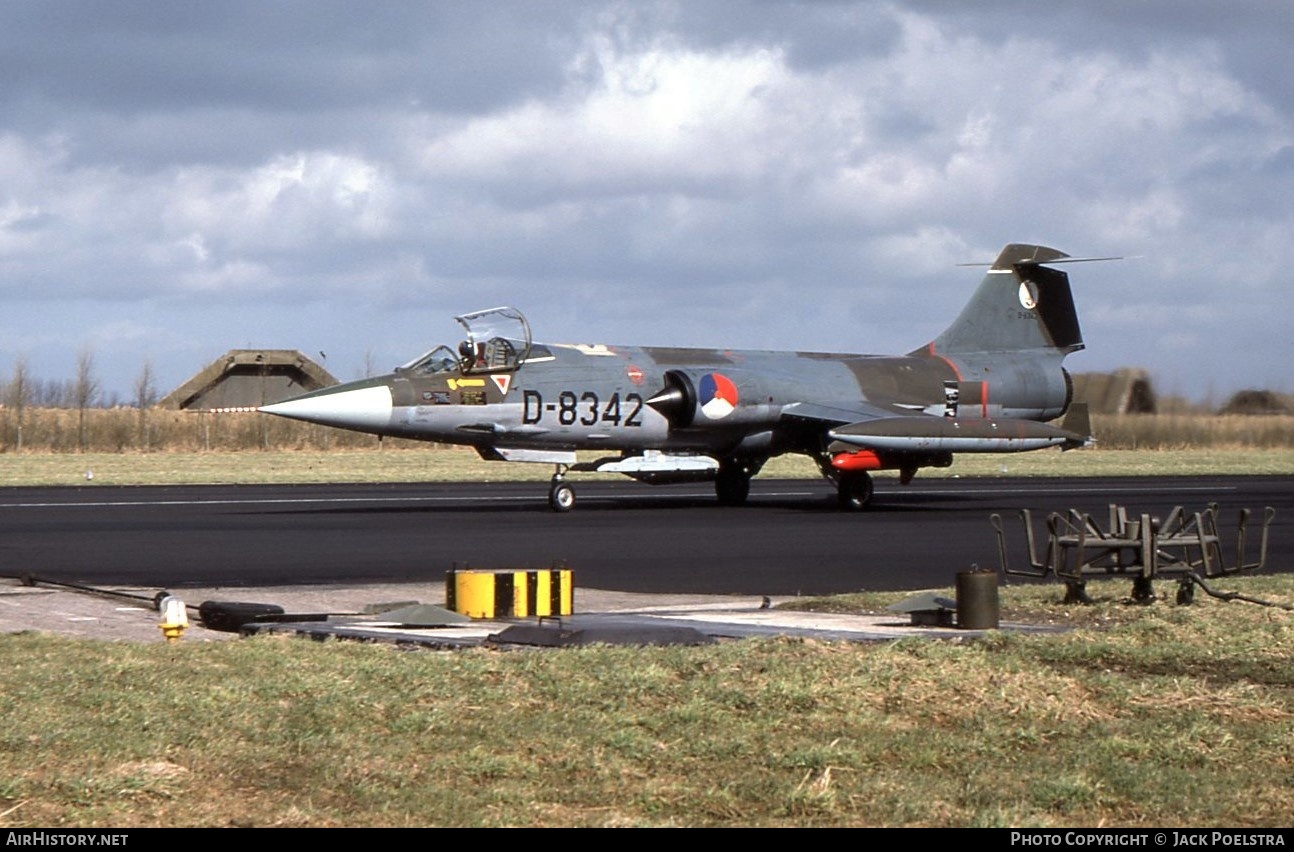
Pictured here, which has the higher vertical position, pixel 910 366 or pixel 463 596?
pixel 910 366

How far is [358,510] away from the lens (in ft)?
92.5

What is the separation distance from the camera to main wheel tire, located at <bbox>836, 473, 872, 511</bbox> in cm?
2853

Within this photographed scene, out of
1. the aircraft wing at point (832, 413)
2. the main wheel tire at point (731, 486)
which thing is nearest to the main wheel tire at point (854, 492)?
the aircraft wing at point (832, 413)

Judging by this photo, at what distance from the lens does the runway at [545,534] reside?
666 inches

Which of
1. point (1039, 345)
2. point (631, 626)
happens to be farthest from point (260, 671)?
point (1039, 345)

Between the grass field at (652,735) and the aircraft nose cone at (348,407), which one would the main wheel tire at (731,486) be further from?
the grass field at (652,735)

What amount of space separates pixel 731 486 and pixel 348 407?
7829 mm

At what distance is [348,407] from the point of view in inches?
1040

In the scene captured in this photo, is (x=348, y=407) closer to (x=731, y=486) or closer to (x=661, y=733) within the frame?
(x=731, y=486)

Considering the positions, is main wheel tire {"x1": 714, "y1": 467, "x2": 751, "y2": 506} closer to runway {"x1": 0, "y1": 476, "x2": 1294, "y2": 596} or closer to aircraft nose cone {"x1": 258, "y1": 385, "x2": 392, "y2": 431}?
runway {"x1": 0, "y1": 476, "x2": 1294, "y2": 596}

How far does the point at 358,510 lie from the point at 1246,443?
25487 mm

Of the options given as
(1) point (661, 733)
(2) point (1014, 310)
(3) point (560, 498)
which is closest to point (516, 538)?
(3) point (560, 498)
